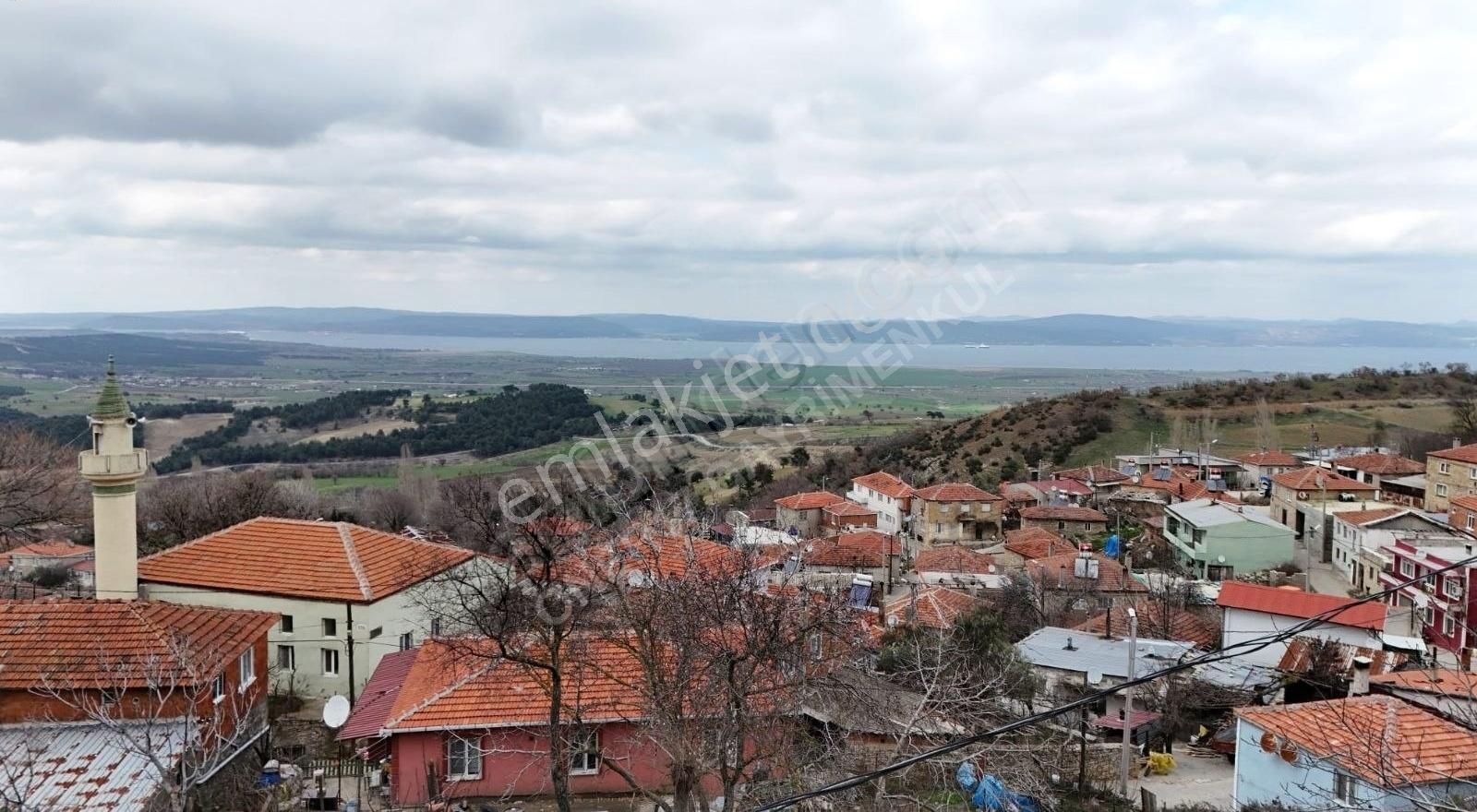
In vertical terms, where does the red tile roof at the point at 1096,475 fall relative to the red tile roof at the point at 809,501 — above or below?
above

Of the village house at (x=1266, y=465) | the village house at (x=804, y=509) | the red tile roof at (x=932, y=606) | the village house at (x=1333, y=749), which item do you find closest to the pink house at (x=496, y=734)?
the red tile roof at (x=932, y=606)

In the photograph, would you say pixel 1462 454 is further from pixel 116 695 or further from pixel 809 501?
pixel 116 695

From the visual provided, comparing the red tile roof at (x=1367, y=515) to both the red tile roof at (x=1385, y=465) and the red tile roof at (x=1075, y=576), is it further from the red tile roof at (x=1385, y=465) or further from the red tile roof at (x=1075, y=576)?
the red tile roof at (x=1385, y=465)

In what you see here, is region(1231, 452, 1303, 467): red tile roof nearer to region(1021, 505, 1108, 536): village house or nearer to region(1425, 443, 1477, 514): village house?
region(1425, 443, 1477, 514): village house

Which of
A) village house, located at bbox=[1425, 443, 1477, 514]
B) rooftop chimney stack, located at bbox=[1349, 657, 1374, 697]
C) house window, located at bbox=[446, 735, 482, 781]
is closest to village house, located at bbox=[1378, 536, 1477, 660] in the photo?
rooftop chimney stack, located at bbox=[1349, 657, 1374, 697]

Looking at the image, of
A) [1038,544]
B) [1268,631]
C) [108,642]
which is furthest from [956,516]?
[108,642]

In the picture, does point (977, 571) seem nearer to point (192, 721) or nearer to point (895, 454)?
point (192, 721)
